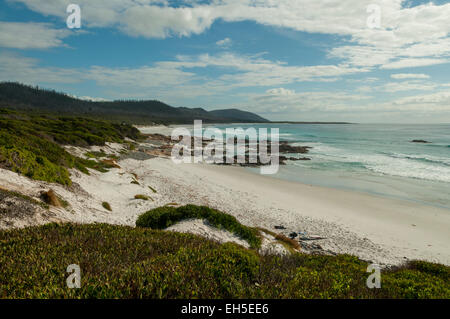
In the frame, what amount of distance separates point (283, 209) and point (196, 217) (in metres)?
8.86

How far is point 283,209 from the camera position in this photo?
18.5 meters

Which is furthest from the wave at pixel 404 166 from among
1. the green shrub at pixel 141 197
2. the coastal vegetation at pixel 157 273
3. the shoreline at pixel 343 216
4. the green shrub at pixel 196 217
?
the coastal vegetation at pixel 157 273

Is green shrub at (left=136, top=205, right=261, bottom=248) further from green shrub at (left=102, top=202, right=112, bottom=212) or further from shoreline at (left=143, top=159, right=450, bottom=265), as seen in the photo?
shoreline at (left=143, top=159, right=450, bottom=265)

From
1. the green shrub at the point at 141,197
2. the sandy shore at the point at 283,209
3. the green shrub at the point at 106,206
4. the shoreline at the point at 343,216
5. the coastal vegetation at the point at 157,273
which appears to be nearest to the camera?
the coastal vegetation at the point at 157,273

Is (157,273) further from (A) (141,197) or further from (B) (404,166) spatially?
(B) (404,166)

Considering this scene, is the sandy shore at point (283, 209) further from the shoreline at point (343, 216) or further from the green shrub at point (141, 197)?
the green shrub at point (141, 197)

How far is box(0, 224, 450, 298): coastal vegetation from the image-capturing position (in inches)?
147

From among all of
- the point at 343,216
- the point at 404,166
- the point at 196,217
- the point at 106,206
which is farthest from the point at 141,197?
the point at 404,166

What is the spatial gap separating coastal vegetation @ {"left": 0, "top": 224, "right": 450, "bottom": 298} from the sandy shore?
3.13 meters

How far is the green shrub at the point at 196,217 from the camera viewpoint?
36.6ft

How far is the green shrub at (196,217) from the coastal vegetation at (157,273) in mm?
4733

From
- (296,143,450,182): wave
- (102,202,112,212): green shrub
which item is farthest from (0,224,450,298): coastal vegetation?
(296,143,450,182): wave
